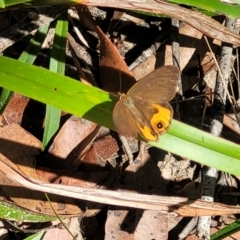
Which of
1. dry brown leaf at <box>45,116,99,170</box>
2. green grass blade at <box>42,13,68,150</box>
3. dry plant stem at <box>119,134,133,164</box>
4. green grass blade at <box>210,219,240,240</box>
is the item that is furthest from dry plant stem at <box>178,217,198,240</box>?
green grass blade at <box>42,13,68,150</box>

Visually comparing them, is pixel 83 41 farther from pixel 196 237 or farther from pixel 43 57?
pixel 196 237

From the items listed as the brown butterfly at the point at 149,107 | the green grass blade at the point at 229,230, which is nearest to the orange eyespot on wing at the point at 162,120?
the brown butterfly at the point at 149,107

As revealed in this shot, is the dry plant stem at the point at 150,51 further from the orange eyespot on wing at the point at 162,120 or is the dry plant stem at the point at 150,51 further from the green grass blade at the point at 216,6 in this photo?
the orange eyespot on wing at the point at 162,120

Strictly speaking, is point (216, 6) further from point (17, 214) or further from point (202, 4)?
point (17, 214)

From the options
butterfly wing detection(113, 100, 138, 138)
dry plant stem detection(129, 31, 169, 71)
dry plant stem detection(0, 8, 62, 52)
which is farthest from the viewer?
dry plant stem detection(129, 31, 169, 71)

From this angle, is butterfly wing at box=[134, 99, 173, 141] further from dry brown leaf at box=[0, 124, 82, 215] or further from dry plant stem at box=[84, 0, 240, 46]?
dry brown leaf at box=[0, 124, 82, 215]

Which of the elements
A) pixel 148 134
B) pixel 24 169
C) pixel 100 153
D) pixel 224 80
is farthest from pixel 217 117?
pixel 24 169

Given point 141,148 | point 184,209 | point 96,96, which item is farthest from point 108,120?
point 141,148
